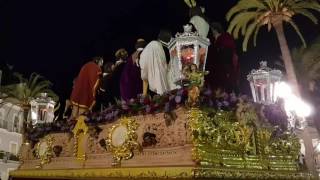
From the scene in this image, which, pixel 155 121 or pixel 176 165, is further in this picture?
pixel 155 121

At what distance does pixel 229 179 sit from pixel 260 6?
1791 centimetres

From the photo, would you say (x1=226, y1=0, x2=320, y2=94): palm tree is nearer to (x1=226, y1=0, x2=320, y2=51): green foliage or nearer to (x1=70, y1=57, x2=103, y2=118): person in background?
(x1=226, y1=0, x2=320, y2=51): green foliage

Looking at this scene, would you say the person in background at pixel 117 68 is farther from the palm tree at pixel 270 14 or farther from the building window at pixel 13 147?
the building window at pixel 13 147

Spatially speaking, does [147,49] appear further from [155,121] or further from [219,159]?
[219,159]

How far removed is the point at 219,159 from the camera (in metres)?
6.97

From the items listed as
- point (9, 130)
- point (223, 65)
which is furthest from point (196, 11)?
point (9, 130)

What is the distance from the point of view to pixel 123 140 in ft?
26.8

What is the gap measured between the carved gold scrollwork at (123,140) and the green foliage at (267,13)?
1624cm

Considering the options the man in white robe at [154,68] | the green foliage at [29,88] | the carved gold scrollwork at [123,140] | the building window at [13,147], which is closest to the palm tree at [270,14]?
the man in white robe at [154,68]

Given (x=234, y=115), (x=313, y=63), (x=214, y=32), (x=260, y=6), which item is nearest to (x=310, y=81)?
(x=313, y=63)

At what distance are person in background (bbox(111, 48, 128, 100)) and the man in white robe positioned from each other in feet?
6.67

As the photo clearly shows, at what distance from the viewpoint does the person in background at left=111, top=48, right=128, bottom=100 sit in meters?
11.3

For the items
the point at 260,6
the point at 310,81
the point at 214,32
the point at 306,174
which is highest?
the point at 260,6

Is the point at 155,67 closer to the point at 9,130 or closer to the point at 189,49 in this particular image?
the point at 189,49
